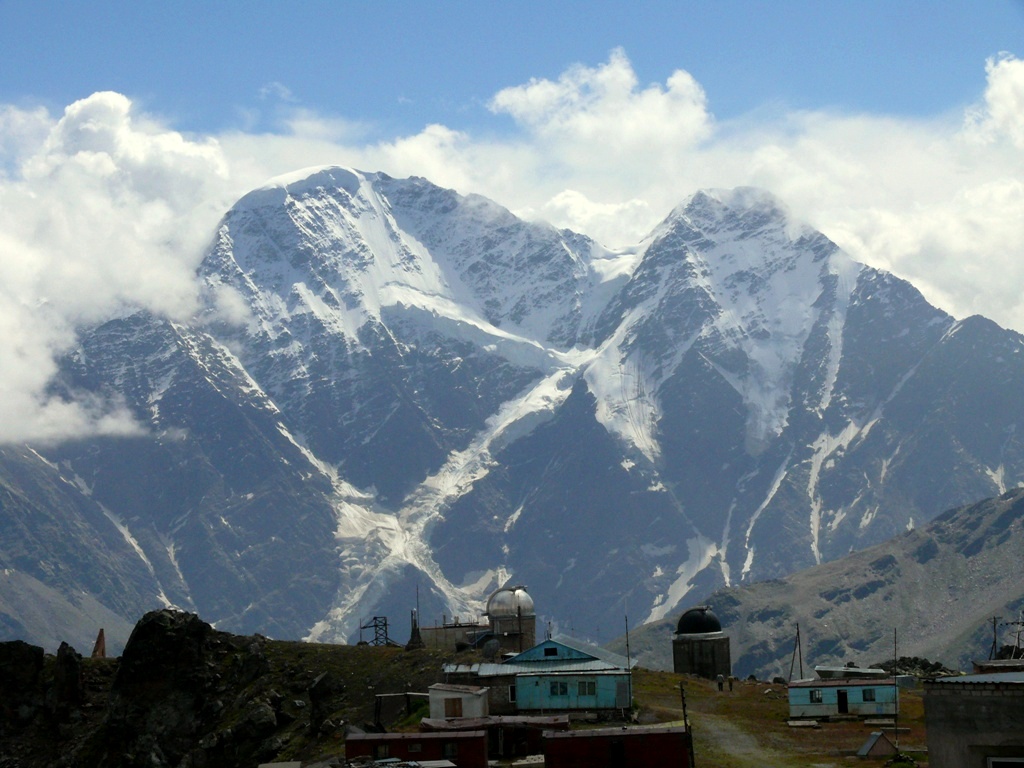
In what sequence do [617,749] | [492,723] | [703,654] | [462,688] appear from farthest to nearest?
[703,654] < [462,688] < [492,723] < [617,749]

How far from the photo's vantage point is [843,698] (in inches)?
4439

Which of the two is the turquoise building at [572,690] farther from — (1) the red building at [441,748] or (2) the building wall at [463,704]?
(1) the red building at [441,748]

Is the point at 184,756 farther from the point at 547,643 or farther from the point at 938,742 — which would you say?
the point at 938,742

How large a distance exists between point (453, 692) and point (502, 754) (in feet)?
42.0

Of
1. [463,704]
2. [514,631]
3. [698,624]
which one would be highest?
[698,624]

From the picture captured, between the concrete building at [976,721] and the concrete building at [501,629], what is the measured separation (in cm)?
9630

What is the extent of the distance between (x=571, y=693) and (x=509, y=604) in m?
55.5

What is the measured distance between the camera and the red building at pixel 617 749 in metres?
81.0

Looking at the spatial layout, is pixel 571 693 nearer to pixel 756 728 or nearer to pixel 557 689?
pixel 557 689

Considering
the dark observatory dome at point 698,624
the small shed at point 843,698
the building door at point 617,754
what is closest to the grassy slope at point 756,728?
the small shed at point 843,698

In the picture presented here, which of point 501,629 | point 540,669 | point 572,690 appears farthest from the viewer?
point 501,629

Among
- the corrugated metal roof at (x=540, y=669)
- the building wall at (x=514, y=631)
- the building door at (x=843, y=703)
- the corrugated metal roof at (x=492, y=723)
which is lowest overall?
the corrugated metal roof at (x=492, y=723)

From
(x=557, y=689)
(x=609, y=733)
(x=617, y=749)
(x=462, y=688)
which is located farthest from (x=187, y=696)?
(x=617, y=749)

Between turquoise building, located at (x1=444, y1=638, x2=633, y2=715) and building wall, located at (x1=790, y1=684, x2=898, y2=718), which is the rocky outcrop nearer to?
turquoise building, located at (x1=444, y1=638, x2=633, y2=715)
